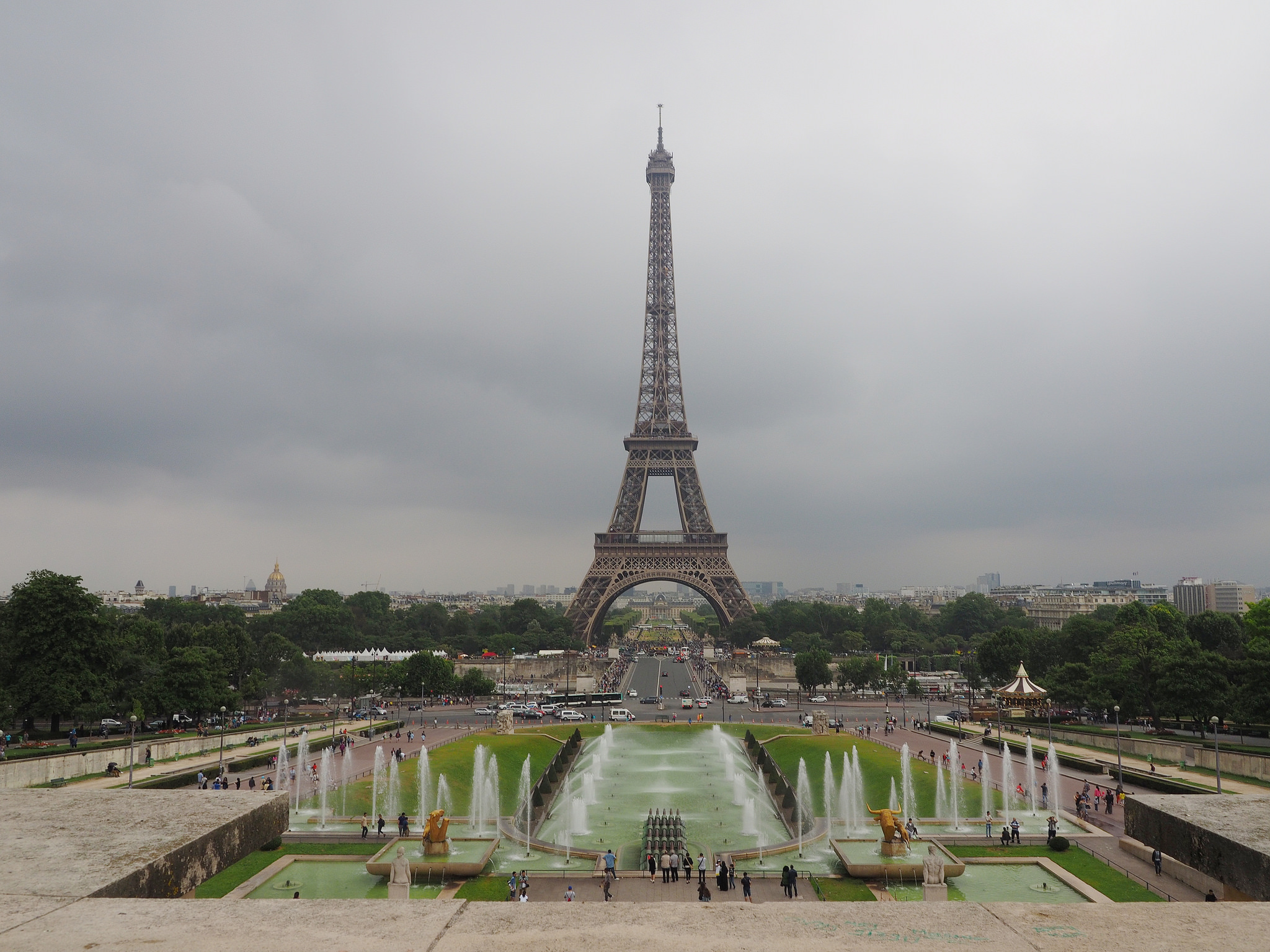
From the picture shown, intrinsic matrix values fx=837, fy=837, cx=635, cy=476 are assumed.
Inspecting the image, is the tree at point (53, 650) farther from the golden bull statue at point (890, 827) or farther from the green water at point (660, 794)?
the golden bull statue at point (890, 827)

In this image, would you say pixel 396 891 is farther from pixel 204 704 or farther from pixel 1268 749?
pixel 1268 749

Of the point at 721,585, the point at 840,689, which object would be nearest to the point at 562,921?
the point at 840,689

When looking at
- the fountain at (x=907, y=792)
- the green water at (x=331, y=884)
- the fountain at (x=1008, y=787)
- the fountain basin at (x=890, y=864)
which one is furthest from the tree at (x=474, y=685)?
the fountain basin at (x=890, y=864)

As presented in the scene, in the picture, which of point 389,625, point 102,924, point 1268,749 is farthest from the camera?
point 389,625

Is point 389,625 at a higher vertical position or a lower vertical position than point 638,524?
lower

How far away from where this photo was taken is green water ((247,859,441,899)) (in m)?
25.5

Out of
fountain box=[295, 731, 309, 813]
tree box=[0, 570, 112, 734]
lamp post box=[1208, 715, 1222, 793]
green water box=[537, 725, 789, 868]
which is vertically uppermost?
tree box=[0, 570, 112, 734]

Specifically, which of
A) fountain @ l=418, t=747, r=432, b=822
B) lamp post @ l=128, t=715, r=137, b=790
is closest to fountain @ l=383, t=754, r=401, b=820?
fountain @ l=418, t=747, r=432, b=822

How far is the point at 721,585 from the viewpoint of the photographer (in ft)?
386

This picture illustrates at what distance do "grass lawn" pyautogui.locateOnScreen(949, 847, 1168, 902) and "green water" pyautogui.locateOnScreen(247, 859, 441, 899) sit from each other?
19170mm

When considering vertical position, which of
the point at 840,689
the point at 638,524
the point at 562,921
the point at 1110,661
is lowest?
the point at 840,689

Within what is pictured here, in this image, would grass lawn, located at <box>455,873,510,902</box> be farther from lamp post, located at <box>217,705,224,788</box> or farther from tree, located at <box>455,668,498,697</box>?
tree, located at <box>455,668,498,697</box>

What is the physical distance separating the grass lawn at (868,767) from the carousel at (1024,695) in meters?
12.4

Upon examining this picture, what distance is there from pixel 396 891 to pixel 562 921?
2086cm
